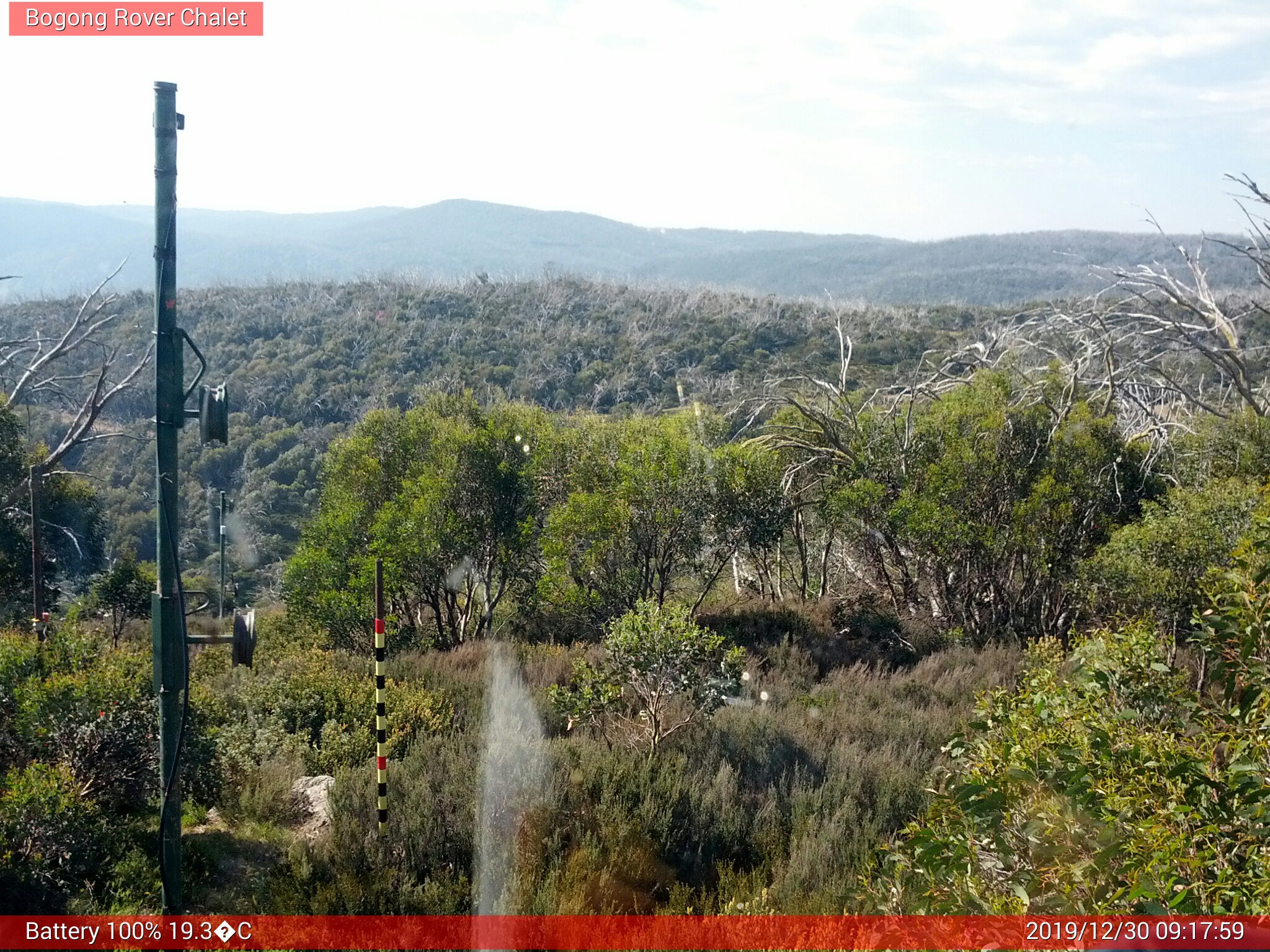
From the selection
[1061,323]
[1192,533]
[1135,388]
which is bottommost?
[1192,533]

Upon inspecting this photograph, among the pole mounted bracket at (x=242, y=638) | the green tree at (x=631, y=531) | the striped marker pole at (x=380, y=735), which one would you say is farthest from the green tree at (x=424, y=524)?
the pole mounted bracket at (x=242, y=638)

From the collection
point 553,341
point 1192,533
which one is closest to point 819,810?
point 1192,533

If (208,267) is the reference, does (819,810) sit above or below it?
below

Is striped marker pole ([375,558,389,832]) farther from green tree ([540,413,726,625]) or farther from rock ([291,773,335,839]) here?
green tree ([540,413,726,625])

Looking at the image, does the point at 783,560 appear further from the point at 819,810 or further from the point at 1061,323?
the point at 819,810
